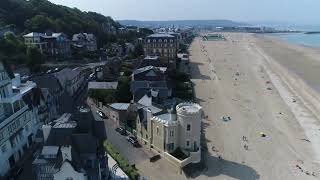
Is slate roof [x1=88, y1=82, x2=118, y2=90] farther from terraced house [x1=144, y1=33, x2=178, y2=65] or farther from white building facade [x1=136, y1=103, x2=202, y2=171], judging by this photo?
Result: terraced house [x1=144, y1=33, x2=178, y2=65]

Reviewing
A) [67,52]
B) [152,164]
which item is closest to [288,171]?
[152,164]

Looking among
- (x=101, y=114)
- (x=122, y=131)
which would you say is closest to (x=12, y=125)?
(x=122, y=131)

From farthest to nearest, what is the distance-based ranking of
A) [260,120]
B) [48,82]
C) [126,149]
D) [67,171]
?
[260,120], [48,82], [126,149], [67,171]

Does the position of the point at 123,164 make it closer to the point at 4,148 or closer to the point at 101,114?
the point at 4,148

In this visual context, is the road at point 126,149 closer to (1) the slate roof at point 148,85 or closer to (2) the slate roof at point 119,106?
(2) the slate roof at point 119,106

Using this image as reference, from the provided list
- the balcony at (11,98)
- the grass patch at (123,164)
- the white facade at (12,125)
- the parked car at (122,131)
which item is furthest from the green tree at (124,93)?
the balcony at (11,98)

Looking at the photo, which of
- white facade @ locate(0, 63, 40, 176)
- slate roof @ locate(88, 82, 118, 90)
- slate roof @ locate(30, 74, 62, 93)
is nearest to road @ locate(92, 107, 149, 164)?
white facade @ locate(0, 63, 40, 176)
